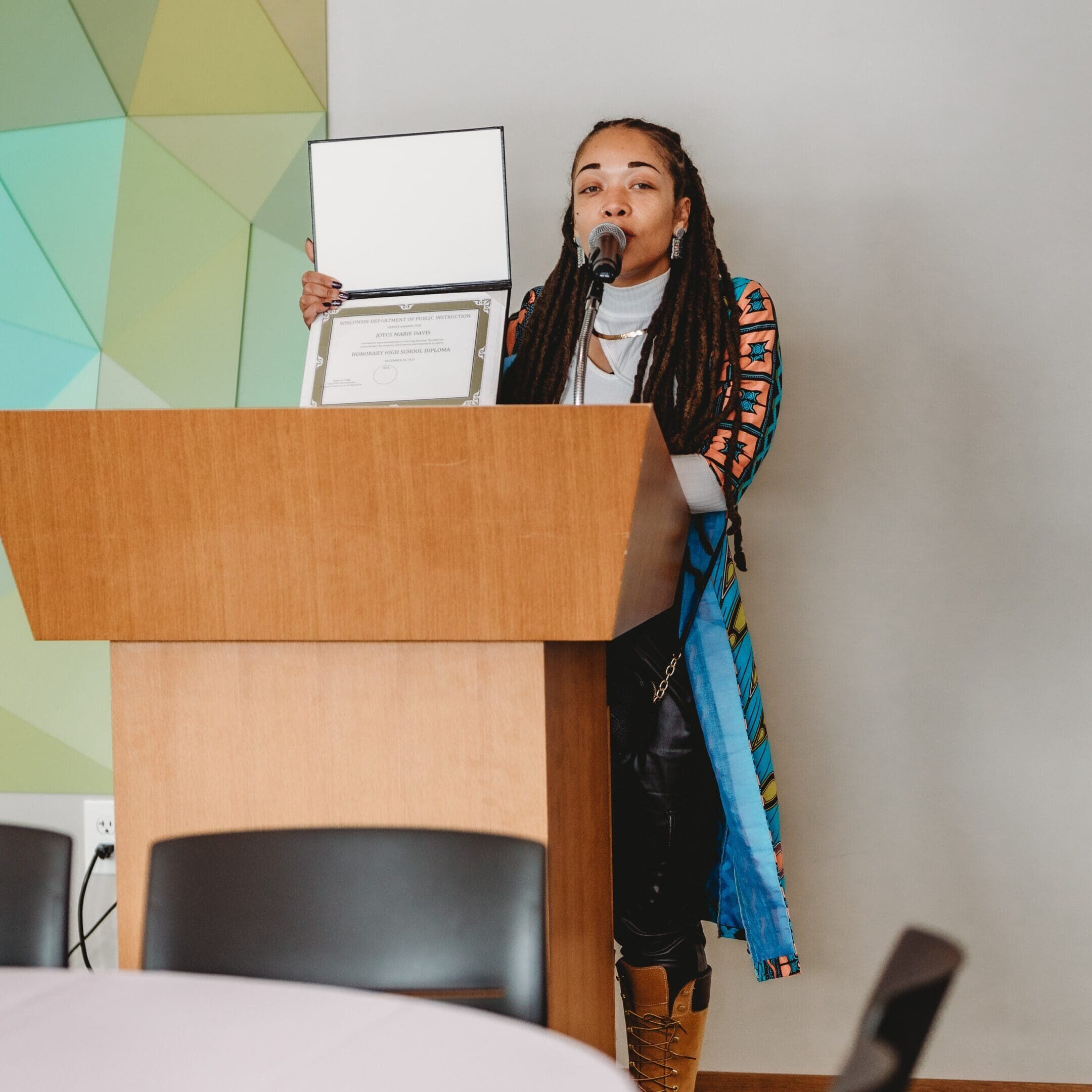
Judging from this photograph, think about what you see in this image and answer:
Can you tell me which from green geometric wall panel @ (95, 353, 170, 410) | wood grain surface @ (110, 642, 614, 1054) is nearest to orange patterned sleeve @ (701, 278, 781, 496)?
wood grain surface @ (110, 642, 614, 1054)

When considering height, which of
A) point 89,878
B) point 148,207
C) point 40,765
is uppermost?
point 148,207

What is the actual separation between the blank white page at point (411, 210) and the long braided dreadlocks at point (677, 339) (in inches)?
10.5

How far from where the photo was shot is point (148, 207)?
7.05 ft

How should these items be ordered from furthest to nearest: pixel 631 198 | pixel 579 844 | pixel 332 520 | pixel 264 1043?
1. pixel 631 198
2. pixel 579 844
3. pixel 332 520
4. pixel 264 1043

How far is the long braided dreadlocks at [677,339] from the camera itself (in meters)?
1.54

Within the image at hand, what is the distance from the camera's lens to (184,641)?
1151mm

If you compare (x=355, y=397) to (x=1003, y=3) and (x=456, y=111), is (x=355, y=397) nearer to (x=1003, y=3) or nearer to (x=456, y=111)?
(x=456, y=111)

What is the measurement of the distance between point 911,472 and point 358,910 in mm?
1492

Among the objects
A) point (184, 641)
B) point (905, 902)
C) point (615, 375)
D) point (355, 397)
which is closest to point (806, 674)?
point (905, 902)

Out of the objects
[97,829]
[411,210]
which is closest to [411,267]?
[411,210]

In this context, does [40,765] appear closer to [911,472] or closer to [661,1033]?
[661,1033]

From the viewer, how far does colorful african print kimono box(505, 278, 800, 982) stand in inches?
59.9

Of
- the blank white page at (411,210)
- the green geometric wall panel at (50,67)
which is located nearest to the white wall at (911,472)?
the blank white page at (411,210)

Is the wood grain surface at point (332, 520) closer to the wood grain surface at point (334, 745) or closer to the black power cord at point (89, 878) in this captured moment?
the wood grain surface at point (334, 745)
